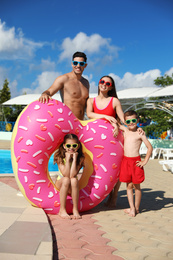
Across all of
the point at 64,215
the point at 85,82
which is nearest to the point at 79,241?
the point at 64,215

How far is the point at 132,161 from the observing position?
4.36 metres

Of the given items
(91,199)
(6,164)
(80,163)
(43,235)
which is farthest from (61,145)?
(6,164)

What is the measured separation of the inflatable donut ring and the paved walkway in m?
0.29

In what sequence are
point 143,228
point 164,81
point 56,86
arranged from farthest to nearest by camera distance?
point 164,81
point 56,86
point 143,228

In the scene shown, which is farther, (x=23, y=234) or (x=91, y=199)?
(x=91, y=199)

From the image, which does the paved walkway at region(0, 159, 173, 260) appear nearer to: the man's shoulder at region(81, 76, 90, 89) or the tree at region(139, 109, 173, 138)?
the man's shoulder at region(81, 76, 90, 89)

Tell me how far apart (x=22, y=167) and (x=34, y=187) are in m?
0.34

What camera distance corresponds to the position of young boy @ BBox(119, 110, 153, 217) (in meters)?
4.30

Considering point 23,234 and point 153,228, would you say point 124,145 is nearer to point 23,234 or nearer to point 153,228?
point 153,228

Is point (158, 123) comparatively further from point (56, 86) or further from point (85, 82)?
point (56, 86)

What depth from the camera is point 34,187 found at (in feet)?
13.1

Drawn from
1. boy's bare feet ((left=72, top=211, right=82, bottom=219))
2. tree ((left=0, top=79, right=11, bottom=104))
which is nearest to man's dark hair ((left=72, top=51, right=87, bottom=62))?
boy's bare feet ((left=72, top=211, right=82, bottom=219))

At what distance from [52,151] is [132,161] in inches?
49.3

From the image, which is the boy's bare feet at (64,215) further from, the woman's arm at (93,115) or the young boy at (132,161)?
the woman's arm at (93,115)
